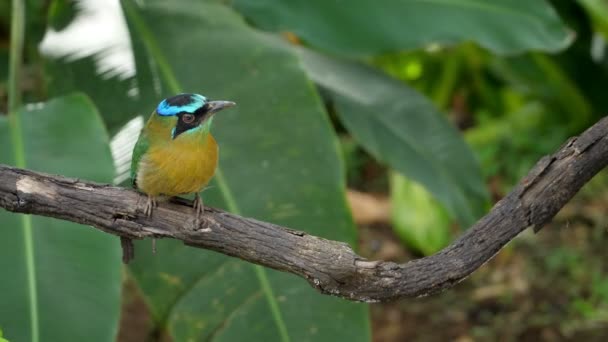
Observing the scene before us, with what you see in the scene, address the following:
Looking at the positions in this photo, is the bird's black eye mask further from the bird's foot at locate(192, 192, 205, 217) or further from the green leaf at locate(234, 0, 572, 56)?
the green leaf at locate(234, 0, 572, 56)

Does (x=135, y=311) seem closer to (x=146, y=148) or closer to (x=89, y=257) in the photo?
(x=89, y=257)

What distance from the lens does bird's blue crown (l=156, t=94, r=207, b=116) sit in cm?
212

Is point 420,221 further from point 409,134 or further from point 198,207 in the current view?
point 198,207

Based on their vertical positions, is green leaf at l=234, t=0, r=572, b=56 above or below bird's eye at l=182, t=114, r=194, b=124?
below

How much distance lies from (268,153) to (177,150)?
125 cm

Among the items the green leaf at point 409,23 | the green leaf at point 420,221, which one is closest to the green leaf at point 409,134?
the green leaf at point 409,23

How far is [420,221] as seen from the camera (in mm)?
5312

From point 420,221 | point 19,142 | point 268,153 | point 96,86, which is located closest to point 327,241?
point 268,153

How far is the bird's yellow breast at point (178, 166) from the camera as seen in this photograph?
222 centimetres

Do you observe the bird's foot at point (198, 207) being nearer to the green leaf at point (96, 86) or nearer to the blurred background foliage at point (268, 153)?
the blurred background foliage at point (268, 153)

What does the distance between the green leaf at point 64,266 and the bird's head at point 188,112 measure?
3.15 feet

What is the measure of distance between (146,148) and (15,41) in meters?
1.48

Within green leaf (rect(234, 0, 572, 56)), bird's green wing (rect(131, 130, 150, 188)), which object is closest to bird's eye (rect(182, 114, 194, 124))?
bird's green wing (rect(131, 130, 150, 188))

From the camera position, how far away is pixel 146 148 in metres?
2.30
